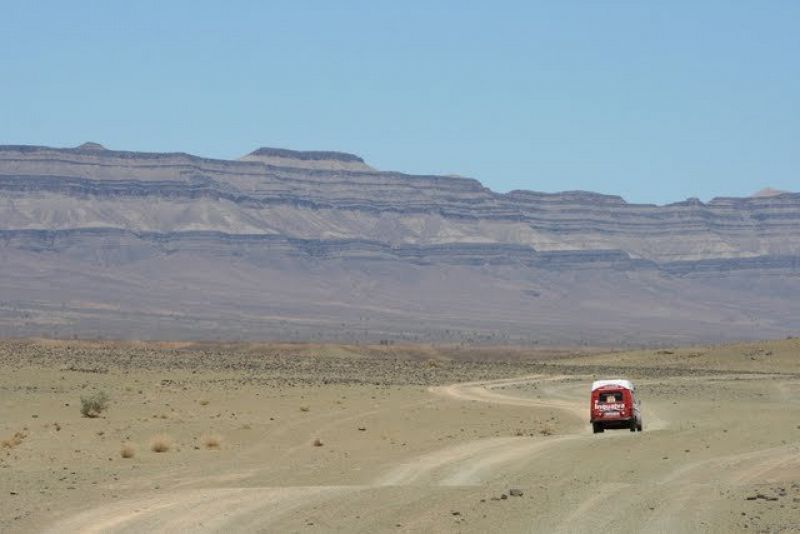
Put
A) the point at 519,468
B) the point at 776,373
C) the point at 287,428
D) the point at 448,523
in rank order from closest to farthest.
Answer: the point at 448,523
the point at 519,468
the point at 287,428
the point at 776,373

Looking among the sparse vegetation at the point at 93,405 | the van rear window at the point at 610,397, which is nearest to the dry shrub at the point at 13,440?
the sparse vegetation at the point at 93,405

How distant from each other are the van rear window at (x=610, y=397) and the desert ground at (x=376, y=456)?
4.40 ft

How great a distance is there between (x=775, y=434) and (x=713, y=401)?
20.2 m

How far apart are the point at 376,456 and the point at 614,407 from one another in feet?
30.2

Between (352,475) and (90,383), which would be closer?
(352,475)

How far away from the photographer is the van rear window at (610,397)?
41844 mm

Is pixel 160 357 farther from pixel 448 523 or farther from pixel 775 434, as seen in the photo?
pixel 448 523

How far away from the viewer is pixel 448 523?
2153 cm

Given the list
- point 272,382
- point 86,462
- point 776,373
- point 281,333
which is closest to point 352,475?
point 86,462

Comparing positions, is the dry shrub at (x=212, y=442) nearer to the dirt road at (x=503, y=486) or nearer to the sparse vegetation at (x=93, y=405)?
the dirt road at (x=503, y=486)

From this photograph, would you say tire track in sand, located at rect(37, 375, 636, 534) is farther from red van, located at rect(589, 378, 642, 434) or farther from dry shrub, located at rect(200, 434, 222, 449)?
red van, located at rect(589, 378, 642, 434)

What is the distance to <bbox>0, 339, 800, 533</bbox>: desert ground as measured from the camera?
22359 mm

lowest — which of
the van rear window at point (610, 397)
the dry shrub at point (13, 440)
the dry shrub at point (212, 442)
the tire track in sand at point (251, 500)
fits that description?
the dry shrub at point (212, 442)

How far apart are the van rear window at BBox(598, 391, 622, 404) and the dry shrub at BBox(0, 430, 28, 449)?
14.5 metres
